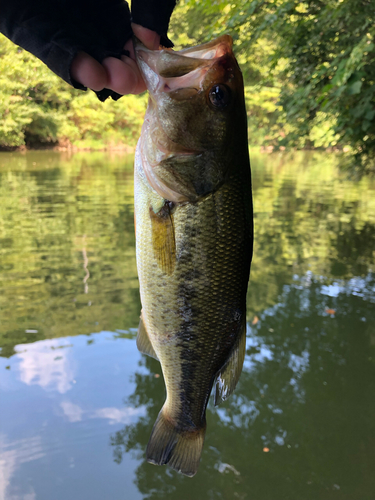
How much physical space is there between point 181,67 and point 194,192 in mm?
463

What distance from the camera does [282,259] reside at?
8852mm

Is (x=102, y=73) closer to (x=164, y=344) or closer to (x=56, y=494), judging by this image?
(x=164, y=344)

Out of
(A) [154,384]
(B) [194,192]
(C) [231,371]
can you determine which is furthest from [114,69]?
(A) [154,384]

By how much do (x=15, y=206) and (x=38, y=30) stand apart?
1254cm

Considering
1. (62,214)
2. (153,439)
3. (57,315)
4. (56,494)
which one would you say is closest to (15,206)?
(62,214)

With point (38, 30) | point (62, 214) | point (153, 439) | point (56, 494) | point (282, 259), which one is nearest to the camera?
point (38, 30)

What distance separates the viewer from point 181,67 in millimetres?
1564

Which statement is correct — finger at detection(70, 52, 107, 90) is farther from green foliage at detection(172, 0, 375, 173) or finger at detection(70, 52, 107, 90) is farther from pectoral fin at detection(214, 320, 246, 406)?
green foliage at detection(172, 0, 375, 173)

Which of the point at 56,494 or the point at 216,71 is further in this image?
the point at 56,494

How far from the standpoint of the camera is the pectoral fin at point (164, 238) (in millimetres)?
1625

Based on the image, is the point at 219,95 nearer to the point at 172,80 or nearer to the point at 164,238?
the point at 172,80

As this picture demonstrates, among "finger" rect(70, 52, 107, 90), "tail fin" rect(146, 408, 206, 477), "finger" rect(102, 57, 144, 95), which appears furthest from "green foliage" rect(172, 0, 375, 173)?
"tail fin" rect(146, 408, 206, 477)

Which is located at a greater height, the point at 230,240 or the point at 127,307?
the point at 230,240

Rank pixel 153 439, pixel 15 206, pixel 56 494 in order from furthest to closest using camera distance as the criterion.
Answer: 1. pixel 15 206
2. pixel 56 494
3. pixel 153 439
